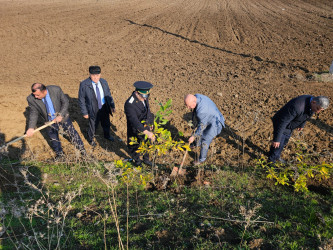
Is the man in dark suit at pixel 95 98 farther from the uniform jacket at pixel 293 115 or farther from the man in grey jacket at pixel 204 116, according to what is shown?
the uniform jacket at pixel 293 115

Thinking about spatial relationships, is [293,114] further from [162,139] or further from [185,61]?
[185,61]

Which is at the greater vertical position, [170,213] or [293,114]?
[293,114]

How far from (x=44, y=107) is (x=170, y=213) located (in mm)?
3235

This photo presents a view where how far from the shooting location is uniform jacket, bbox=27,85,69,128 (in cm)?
421

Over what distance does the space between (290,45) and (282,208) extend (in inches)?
392

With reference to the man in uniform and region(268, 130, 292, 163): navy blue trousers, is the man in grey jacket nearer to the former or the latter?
the man in uniform

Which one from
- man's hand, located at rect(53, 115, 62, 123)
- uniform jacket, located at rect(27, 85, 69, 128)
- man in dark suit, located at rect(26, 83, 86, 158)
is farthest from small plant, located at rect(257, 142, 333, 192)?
uniform jacket, located at rect(27, 85, 69, 128)

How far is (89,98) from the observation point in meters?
4.81

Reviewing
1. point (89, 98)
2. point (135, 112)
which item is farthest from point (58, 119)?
point (135, 112)

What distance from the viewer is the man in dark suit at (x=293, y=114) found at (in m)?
3.46

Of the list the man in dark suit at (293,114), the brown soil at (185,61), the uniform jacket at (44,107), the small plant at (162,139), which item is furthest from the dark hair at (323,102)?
the uniform jacket at (44,107)

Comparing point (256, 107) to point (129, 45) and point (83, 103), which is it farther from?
point (129, 45)

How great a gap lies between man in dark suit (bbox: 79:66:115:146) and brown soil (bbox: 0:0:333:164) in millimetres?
891

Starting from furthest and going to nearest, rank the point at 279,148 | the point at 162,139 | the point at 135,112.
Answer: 1. the point at 279,148
2. the point at 135,112
3. the point at 162,139
